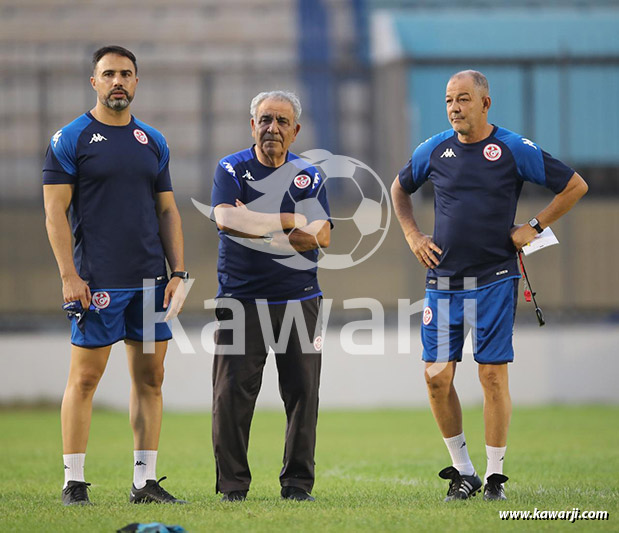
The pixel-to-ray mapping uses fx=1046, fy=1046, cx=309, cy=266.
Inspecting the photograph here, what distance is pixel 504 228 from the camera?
565 centimetres

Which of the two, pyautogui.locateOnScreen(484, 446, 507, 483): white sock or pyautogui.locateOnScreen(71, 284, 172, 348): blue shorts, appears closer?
pyautogui.locateOnScreen(71, 284, 172, 348): blue shorts

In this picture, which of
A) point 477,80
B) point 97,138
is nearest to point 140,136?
point 97,138

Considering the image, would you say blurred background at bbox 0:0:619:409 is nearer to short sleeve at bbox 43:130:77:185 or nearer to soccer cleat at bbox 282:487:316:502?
soccer cleat at bbox 282:487:316:502

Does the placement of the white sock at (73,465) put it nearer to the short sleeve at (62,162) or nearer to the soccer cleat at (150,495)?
the soccer cleat at (150,495)

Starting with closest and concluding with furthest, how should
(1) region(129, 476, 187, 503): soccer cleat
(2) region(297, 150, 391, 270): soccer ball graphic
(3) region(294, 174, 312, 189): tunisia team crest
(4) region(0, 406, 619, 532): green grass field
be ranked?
(4) region(0, 406, 619, 532): green grass field < (1) region(129, 476, 187, 503): soccer cleat < (3) region(294, 174, 312, 189): tunisia team crest < (2) region(297, 150, 391, 270): soccer ball graphic

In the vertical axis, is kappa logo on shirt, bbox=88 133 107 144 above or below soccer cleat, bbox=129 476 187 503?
above

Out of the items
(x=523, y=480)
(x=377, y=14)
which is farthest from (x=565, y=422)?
(x=377, y=14)

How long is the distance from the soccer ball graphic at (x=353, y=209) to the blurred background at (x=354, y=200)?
0.09 metres

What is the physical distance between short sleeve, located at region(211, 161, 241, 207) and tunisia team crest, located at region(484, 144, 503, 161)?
53.1 inches

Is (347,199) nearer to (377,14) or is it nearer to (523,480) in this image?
(377,14)

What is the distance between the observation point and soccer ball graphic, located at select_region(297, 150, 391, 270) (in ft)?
45.0

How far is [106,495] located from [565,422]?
713 cm

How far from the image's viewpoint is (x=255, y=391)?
5668 millimetres

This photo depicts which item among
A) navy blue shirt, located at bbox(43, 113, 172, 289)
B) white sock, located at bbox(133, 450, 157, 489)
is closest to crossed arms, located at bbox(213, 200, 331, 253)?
navy blue shirt, located at bbox(43, 113, 172, 289)
